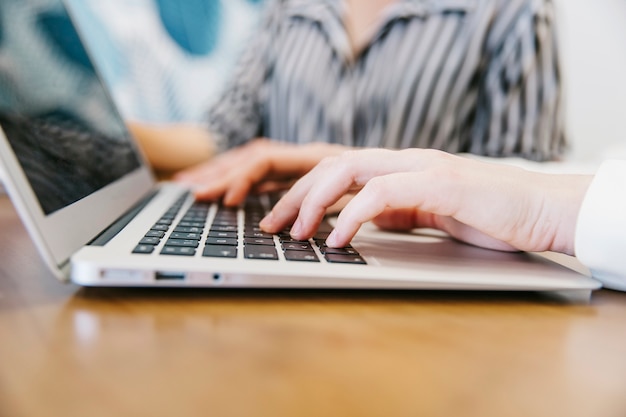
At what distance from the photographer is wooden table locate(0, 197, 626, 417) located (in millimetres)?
217

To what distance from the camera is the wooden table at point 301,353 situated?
22 cm

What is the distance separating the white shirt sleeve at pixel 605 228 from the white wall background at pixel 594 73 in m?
0.89

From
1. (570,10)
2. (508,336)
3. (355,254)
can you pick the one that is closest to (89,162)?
(355,254)

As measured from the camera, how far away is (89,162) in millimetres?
492

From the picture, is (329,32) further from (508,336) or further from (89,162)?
(508,336)

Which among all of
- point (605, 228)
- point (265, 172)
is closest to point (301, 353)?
point (605, 228)

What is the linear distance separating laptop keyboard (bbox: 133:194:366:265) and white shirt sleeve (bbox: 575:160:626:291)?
17cm

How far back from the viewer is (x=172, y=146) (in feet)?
3.90

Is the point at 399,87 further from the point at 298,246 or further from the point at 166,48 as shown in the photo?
the point at 298,246

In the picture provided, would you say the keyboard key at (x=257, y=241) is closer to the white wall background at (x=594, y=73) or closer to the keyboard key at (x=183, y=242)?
the keyboard key at (x=183, y=242)

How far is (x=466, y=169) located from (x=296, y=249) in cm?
14

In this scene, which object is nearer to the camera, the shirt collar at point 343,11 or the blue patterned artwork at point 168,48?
the shirt collar at point 343,11

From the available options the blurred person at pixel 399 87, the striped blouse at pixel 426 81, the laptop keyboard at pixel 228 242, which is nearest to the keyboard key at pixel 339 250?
the laptop keyboard at pixel 228 242

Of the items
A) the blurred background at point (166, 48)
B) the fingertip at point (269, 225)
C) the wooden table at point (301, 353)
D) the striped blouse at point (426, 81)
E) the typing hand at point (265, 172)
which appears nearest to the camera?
the wooden table at point (301, 353)
